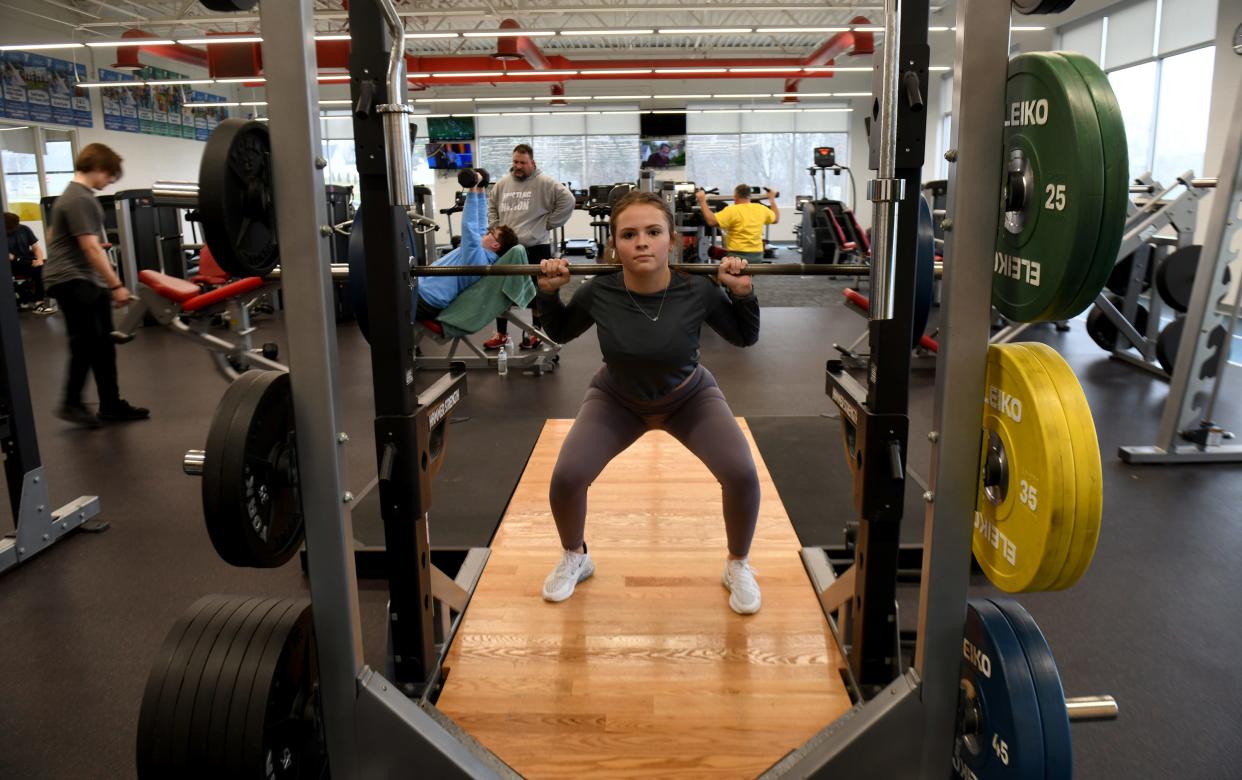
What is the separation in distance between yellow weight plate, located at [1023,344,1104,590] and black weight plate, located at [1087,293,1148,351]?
5.10m

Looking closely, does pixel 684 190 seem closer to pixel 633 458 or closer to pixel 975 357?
pixel 633 458

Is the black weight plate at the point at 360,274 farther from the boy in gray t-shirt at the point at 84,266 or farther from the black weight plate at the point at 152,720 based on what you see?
the boy in gray t-shirt at the point at 84,266

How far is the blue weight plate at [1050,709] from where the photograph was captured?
4.05 feet

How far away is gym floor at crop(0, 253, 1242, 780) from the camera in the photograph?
1861mm

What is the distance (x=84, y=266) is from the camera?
416 cm

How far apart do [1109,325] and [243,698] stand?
235 inches

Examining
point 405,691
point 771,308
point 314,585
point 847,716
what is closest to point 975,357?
point 847,716

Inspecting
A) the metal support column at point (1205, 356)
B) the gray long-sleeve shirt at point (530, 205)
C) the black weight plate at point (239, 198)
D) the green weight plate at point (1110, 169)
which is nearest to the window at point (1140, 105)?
the metal support column at point (1205, 356)

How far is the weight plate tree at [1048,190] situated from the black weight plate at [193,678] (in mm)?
1365

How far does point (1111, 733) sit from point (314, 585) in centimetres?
169

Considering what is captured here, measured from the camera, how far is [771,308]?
8.77m

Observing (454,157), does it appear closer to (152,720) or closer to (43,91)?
(43,91)

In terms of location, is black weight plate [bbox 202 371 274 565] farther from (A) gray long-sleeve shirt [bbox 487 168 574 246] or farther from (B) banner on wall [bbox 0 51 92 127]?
(B) banner on wall [bbox 0 51 92 127]

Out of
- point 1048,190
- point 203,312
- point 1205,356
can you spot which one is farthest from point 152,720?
point 1205,356
